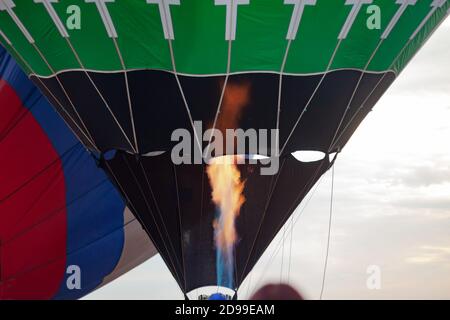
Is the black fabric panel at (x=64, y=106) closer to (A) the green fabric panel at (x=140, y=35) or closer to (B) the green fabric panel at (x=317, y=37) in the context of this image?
(A) the green fabric panel at (x=140, y=35)

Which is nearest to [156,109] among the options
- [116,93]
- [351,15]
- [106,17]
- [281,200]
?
[116,93]

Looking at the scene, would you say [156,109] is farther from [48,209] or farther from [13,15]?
[48,209]

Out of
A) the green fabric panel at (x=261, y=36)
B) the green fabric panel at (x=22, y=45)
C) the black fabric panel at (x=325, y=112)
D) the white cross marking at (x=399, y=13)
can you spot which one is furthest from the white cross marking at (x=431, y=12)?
the green fabric panel at (x=22, y=45)

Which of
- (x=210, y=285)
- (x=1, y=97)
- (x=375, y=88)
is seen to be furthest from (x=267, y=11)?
(x=1, y=97)

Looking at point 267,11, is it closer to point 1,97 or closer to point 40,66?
point 40,66

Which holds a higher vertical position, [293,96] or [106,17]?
[106,17]
